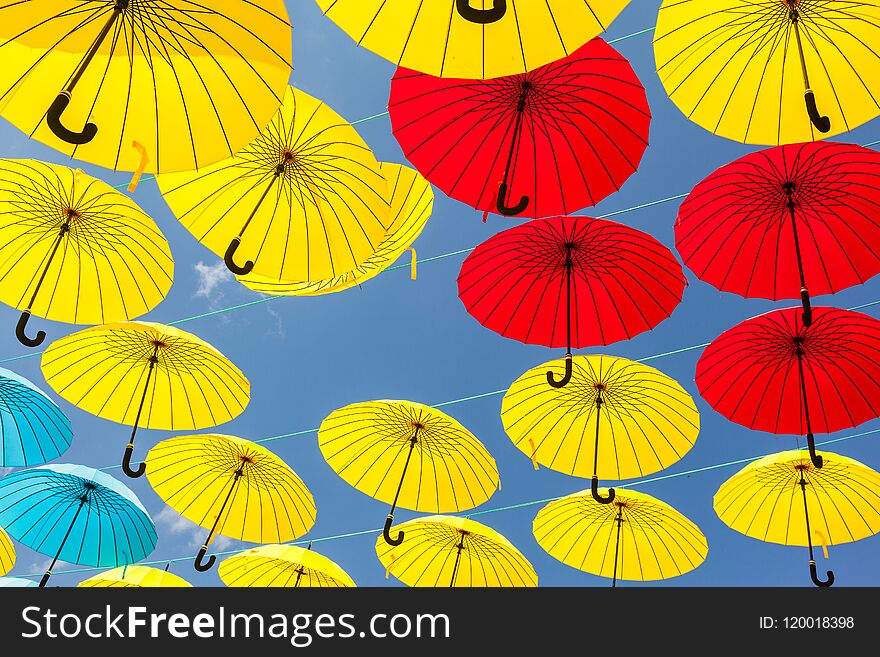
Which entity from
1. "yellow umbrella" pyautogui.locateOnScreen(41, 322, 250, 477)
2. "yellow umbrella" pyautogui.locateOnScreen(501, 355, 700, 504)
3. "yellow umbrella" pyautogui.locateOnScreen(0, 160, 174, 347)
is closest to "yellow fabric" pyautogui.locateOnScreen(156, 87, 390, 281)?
"yellow umbrella" pyautogui.locateOnScreen(0, 160, 174, 347)

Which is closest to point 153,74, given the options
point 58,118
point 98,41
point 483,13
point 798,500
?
point 98,41

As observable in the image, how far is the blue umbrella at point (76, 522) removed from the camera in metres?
8.25

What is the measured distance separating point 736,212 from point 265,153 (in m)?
3.54

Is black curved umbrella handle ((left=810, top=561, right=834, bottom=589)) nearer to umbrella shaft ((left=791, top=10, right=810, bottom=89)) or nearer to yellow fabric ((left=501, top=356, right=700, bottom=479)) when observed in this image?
yellow fabric ((left=501, top=356, right=700, bottom=479))

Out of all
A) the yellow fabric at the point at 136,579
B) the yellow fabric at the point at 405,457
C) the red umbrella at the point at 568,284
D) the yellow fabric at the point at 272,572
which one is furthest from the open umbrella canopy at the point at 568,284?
the yellow fabric at the point at 136,579

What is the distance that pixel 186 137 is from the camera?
4105 mm

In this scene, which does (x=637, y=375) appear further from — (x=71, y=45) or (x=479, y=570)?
(x=71, y=45)

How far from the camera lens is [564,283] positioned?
640 cm

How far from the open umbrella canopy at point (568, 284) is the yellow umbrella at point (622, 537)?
7.19ft

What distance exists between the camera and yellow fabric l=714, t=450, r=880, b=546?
7125 millimetres

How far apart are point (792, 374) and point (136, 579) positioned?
7235 mm

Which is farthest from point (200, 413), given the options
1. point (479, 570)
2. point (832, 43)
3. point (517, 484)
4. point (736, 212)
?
point (832, 43)

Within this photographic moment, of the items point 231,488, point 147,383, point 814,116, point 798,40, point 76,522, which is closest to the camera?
point 814,116

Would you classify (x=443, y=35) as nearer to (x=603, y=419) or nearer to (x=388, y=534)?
(x=603, y=419)
